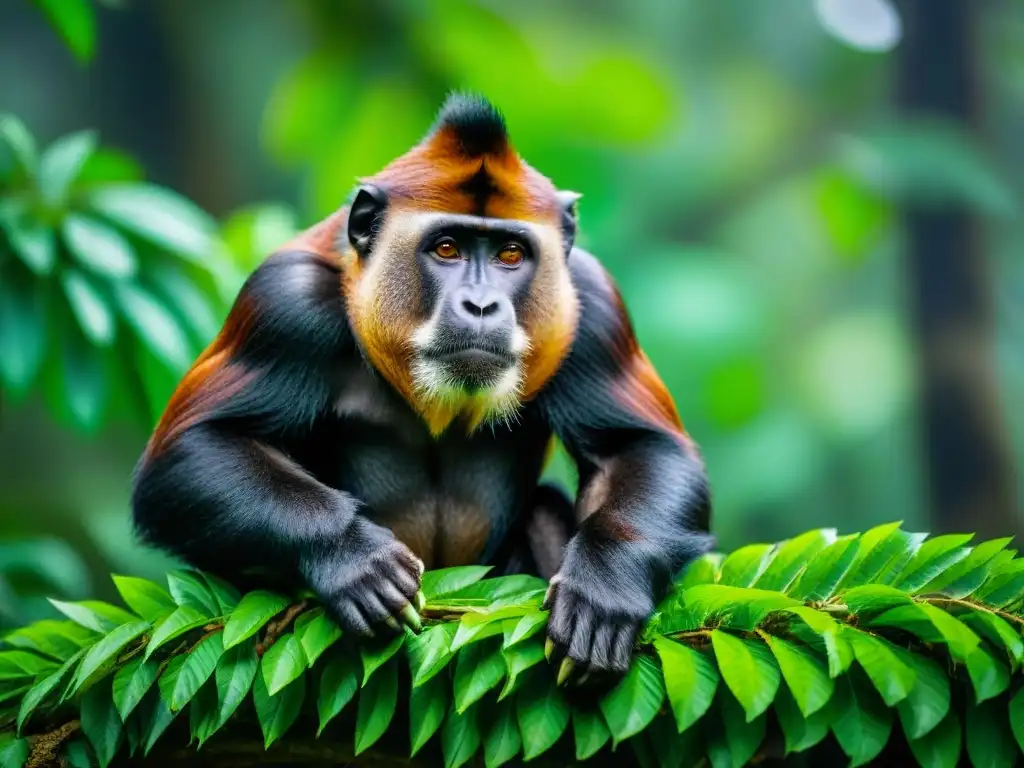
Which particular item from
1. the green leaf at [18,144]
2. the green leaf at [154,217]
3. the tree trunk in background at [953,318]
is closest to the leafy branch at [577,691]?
the green leaf at [154,217]

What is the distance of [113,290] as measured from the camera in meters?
6.11

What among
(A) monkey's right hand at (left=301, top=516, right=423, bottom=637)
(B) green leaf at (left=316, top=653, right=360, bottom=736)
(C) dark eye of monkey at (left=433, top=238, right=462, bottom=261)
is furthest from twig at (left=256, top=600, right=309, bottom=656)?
(C) dark eye of monkey at (left=433, top=238, right=462, bottom=261)

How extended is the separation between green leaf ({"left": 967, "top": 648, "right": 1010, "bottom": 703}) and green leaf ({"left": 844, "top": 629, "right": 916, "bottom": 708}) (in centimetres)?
18

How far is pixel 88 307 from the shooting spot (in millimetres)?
5852

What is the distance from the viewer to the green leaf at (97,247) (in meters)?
5.90

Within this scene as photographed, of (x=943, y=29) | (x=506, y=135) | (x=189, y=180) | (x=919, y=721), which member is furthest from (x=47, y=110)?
(x=919, y=721)

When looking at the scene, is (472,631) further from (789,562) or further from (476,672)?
(789,562)

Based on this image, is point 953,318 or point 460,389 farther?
point 953,318

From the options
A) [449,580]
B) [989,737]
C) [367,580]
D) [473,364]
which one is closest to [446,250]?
[473,364]

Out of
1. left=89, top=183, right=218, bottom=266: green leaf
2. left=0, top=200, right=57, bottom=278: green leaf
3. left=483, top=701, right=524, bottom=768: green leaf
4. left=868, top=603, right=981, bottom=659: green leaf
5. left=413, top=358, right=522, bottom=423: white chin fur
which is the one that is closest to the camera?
left=868, top=603, right=981, bottom=659: green leaf

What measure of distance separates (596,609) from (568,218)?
181cm

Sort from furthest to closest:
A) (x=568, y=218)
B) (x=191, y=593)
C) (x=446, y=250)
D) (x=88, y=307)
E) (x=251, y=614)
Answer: (x=88, y=307)
(x=568, y=218)
(x=446, y=250)
(x=191, y=593)
(x=251, y=614)

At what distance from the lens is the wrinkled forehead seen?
474cm

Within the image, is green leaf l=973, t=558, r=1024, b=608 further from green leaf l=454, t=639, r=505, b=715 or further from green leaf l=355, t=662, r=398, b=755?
green leaf l=355, t=662, r=398, b=755
